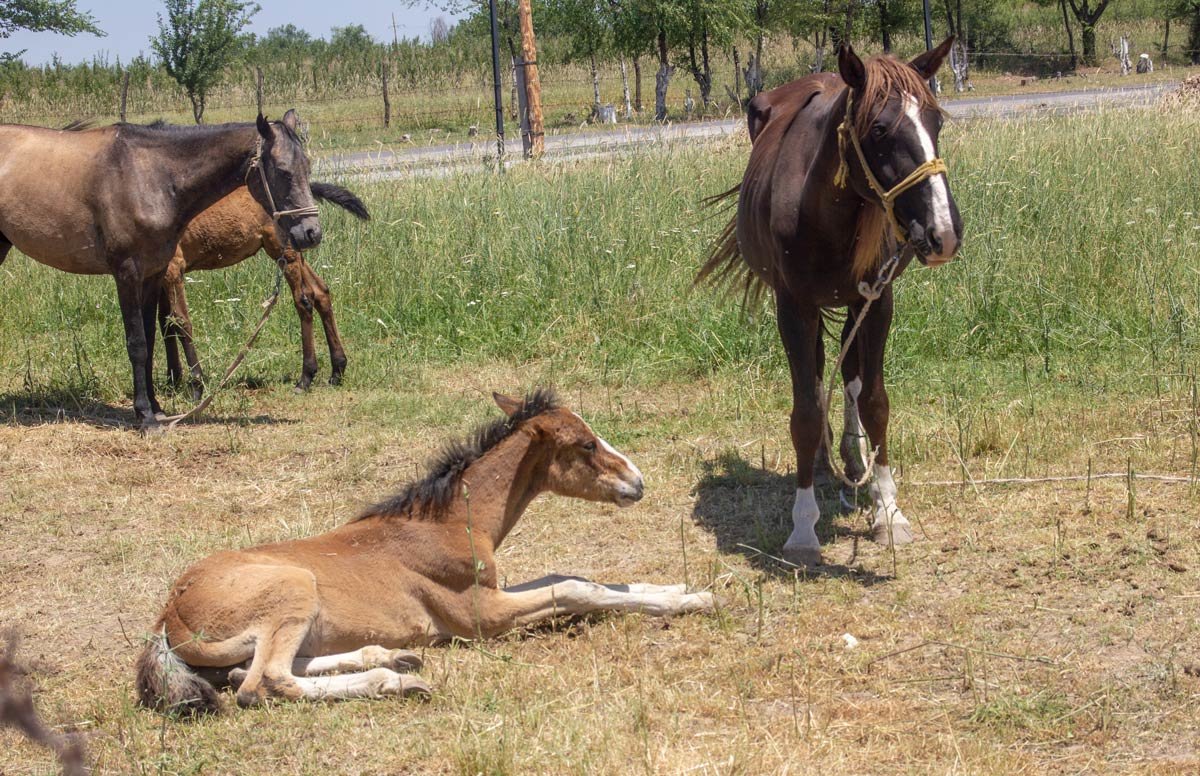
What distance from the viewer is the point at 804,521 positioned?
18.2 feet

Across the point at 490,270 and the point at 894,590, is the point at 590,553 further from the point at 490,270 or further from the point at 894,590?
the point at 490,270

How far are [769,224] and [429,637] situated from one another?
2583 mm

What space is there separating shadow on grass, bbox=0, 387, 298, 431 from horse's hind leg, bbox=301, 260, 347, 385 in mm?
885

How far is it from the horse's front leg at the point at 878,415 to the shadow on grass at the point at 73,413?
4423 mm

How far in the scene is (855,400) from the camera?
618 centimetres

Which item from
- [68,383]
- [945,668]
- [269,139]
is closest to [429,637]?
[945,668]

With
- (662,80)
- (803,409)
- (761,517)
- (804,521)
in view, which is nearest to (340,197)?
(761,517)

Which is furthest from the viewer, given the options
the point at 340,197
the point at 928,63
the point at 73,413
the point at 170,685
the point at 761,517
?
the point at 340,197

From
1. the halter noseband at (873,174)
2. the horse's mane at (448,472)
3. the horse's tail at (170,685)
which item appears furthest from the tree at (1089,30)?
the horse's tail at (170,685)

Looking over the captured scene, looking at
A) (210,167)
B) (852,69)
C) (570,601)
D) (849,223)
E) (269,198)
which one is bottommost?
(570,601)

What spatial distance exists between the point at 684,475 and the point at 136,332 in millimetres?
4384

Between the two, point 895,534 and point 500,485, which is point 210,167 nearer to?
point 500,485

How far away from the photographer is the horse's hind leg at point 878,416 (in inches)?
220

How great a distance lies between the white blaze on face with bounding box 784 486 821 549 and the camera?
5484 millimetres
